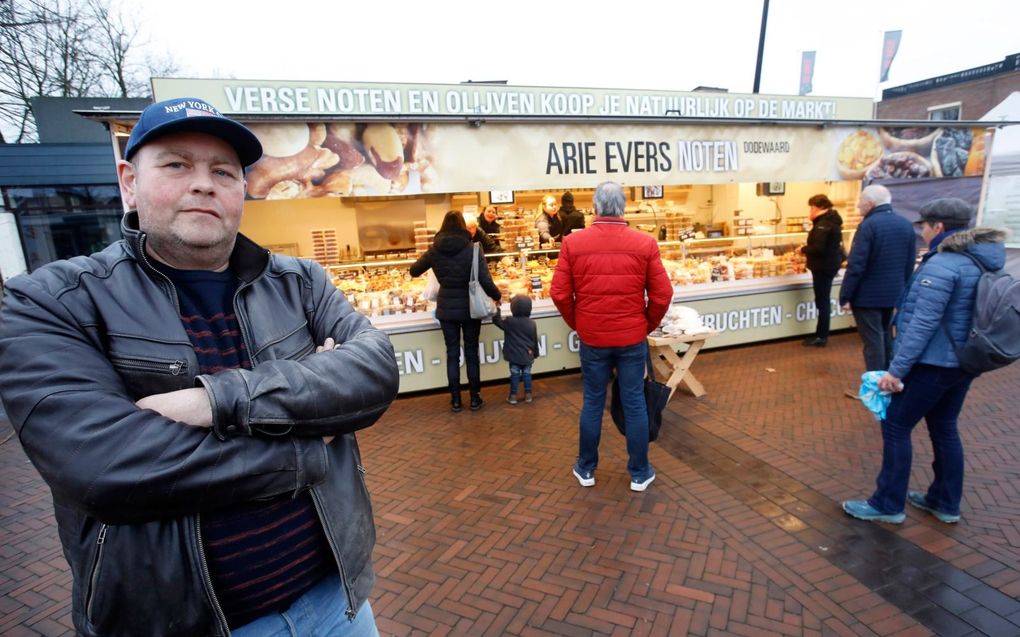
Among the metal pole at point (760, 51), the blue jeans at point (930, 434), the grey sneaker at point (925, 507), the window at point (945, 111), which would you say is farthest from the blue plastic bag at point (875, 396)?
the window at point (945, 111)

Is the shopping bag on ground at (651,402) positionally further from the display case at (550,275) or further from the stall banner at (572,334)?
the display case at (550,275)

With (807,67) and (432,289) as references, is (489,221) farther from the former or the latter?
(807,67)

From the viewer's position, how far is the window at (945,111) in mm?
23109

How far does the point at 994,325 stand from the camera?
277 centimetres

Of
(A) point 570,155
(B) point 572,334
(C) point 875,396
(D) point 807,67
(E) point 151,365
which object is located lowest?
(B) point 572,334

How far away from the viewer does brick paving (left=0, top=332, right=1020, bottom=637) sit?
8.82 feet

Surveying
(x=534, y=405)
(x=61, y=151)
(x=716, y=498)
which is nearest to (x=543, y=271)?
(x=534, y=405)

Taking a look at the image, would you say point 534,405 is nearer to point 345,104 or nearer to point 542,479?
point 542,479

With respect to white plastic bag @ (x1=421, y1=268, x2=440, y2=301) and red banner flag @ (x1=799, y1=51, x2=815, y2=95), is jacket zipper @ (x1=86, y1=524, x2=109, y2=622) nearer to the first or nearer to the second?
white plastic bag @ (x1=421, y1=268, x2=440, y2=301)

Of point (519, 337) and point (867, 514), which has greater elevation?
point (519, 337)

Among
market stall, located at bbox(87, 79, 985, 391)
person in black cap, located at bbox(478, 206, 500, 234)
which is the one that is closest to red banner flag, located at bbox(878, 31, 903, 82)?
market stall, located at bbox(87, 79, 985, 391)

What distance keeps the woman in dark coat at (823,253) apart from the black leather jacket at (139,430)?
7845 millimetres

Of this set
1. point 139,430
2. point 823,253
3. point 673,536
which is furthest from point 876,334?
point 139,430

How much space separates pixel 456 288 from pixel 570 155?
227 cm
